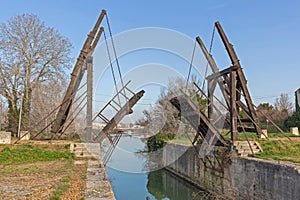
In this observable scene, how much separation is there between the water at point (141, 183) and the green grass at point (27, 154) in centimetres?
394

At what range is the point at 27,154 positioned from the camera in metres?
10.7

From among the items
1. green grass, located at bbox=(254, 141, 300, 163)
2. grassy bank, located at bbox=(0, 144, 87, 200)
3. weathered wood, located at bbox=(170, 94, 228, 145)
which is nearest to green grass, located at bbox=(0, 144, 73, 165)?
grassy bank, located at bbox=(0, 144, 87, 200)

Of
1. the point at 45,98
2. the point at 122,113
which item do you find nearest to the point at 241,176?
the point at 122,113

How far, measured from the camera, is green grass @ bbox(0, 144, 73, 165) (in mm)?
10336

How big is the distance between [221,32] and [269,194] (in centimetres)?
737

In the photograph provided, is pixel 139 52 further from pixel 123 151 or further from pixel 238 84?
pixel 123 151

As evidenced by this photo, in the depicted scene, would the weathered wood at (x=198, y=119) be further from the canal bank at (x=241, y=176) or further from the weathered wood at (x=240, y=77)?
the weathered wood at (x=240, y=77)

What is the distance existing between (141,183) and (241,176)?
8293 millimetres

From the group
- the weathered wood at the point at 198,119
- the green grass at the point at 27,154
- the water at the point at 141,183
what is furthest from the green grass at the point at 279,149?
the green grass at the point at 27,154

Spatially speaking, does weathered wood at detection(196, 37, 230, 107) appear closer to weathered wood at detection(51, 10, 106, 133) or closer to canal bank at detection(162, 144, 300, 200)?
canal bank at detection(162, 144, 300, 200)

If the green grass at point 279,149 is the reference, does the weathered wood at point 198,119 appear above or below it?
above

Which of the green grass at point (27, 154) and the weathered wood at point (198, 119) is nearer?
the green grass at point (27, 154)

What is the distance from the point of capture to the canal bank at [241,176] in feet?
25.9

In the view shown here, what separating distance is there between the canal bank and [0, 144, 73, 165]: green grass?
6.47 metres
